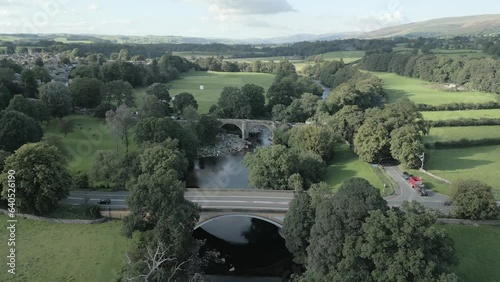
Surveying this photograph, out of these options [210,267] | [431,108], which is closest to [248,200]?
[210,267]

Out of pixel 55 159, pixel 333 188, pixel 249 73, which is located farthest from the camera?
pixel 249 73

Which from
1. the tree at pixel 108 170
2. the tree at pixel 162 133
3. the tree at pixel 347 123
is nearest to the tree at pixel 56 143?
the tree at pixel 108 170

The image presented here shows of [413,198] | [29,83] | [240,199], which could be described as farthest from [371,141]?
[29,83]

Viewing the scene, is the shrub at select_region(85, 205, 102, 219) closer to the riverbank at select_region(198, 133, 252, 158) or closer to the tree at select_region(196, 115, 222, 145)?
the riverbank at select_region(198, 133, 252, 158)

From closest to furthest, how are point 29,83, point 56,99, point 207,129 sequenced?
point 56,99 → point 207,129 → point 29,83

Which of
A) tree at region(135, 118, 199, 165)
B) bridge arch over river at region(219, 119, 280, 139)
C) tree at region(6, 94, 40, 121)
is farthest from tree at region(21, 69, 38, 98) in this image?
bridge arch over river at region(219, 119, 280, 139)

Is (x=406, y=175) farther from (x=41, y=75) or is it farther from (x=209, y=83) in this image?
(x=209, y=83)

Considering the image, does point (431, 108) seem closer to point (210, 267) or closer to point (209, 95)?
point (209, 95)
